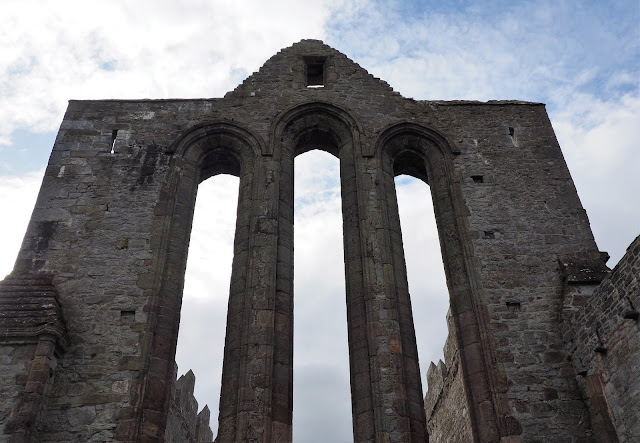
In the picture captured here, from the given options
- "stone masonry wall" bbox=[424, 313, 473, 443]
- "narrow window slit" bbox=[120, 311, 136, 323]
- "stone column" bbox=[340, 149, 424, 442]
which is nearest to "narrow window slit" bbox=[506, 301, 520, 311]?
"stone masonry wall" bbox=[424, 313, 473, 443]

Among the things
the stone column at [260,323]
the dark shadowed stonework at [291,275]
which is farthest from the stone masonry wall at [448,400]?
the stone column at [260,323]

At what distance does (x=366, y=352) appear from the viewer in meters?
7.82

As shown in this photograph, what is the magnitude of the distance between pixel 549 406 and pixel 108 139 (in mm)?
8305

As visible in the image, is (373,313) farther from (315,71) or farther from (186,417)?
(315,71)

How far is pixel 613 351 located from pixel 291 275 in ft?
14.5

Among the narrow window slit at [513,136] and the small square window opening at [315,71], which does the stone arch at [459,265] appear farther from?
the small square window opening at [315,71]

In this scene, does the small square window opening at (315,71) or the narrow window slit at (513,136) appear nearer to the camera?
the narrow window slit at (513,136)

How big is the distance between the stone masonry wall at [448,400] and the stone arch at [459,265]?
2.98 ft

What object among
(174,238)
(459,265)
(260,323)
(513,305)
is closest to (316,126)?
(174,238)

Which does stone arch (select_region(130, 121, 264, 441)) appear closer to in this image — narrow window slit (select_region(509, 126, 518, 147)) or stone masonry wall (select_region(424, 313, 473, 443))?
stone masonry wall (select_region(424, 313, 473, 443))

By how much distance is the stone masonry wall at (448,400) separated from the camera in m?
9.83

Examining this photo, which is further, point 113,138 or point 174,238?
point 113,138

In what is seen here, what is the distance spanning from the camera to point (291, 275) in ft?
28.5

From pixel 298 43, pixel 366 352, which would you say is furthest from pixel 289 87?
pixel 366 352
